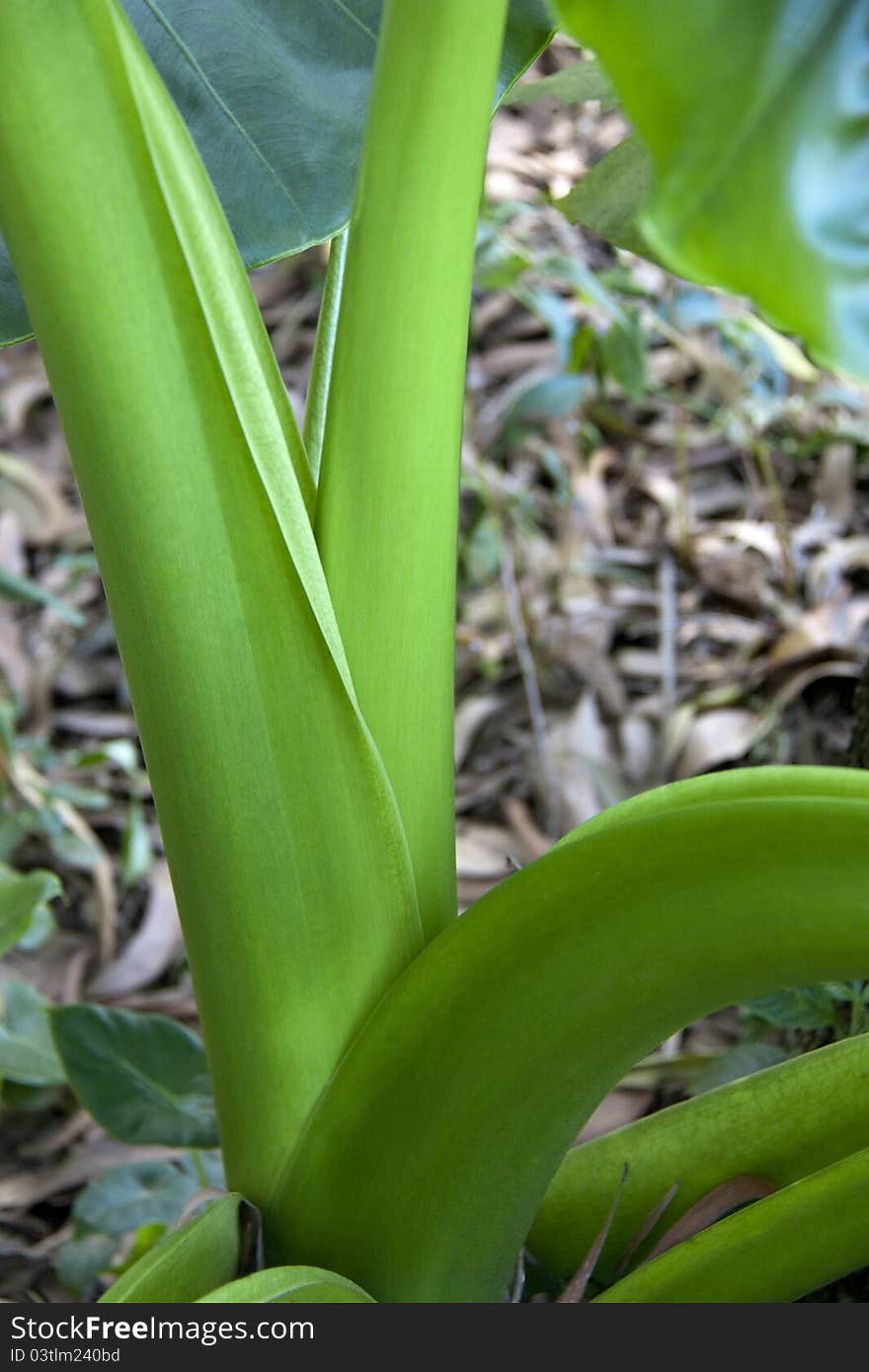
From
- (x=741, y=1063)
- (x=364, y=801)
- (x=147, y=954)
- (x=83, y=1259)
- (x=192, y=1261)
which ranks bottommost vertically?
(x=147, y=954)

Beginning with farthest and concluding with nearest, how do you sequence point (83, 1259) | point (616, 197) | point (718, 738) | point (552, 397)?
point (552, 397) < point (718, 738) < point (83, 1259) < point (616, 197)

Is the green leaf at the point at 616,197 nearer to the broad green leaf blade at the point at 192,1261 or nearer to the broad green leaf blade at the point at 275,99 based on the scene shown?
the broad green leaf blade at the point at 275,99

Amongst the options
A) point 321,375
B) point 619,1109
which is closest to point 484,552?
point 619,1109

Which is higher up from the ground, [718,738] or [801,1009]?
[801,1009]

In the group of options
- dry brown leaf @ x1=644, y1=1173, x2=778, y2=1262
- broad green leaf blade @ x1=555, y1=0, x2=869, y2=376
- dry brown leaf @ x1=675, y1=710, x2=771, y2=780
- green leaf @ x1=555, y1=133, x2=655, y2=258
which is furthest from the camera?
dry brown leaf @ x1=675, y1=710, x2=771, y2=780

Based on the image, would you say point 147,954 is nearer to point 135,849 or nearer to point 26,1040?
point 135,849

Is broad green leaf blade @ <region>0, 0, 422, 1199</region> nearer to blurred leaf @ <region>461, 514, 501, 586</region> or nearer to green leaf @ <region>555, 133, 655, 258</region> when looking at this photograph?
green leaf @ <region>555, 133, 655, 258</region>

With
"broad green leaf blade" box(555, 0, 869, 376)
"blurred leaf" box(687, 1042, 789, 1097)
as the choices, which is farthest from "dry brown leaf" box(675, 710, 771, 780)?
"broad green leaf blade" box(555, 0, 869, 376)
